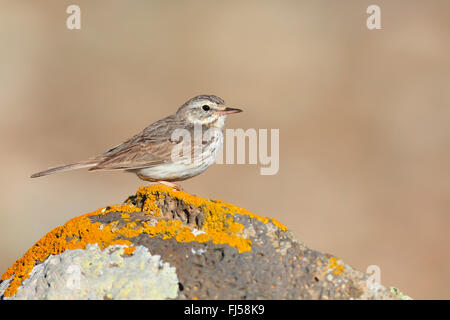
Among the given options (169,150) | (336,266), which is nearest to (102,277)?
(336,266)

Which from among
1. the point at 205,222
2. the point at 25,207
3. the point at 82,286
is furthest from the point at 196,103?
the point at 25,207

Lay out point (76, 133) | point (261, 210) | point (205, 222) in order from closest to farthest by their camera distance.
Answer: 1. point (205, 222)
2. point (261, 210)
3. point (76, 133)

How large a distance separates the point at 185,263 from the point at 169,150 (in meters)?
3.66

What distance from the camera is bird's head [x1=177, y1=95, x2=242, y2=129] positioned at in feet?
32.6

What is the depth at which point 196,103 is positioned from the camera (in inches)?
391

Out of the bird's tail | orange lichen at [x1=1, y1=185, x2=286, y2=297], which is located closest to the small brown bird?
the bird's tail

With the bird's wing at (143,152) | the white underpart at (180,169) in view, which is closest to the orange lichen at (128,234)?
the white underpart at (180,169)

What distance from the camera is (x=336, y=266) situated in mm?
5770

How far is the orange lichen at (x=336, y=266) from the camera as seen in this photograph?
573 cm

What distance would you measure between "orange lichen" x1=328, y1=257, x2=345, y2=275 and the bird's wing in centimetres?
378

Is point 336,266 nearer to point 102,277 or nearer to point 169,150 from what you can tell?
point 102,277

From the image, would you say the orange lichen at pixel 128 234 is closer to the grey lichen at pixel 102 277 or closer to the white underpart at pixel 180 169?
the grey lichen at pixel 102 277

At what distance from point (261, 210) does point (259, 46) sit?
21.9ft
